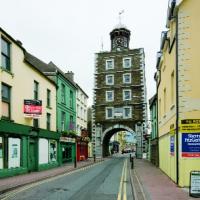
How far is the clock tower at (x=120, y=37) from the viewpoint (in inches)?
2800

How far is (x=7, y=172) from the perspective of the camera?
76.1ft

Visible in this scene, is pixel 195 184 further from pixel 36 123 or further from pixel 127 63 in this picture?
pixel 127 63

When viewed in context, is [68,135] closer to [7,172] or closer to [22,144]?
[22,144]

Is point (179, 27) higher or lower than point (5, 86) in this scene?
higher

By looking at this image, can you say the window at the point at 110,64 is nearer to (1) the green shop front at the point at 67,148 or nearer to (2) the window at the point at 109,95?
(2) the window at the point at 109,95

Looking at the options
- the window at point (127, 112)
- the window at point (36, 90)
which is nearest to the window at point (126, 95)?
the window at point (127, 112)

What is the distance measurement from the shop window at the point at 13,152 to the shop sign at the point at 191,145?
1140cm

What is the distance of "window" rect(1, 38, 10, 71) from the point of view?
77.7 ft

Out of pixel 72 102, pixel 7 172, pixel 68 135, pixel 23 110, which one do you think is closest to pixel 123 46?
pixel 72 102

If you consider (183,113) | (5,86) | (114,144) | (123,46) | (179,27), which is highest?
(123,46)

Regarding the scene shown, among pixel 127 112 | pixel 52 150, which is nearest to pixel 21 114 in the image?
pixel 52 150

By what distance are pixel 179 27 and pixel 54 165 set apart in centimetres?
2084

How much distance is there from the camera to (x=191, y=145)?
1695cm

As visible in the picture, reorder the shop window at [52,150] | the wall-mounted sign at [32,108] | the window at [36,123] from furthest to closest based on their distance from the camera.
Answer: the shop window at [52,150]
the window at [36,123]
the wall-mounted sign at [32,108]
